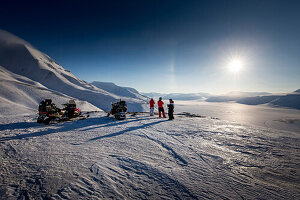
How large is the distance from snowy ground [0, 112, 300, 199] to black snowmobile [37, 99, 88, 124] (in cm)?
246

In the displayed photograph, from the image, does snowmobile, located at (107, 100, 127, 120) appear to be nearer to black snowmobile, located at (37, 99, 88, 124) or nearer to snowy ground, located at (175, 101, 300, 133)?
black snowmobile, located at (37, 99, 88, 124)

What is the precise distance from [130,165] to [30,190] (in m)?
1.88

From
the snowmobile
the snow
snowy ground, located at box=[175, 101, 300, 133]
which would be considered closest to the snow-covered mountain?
snowy ground, located at box=[175, 101, 300, 133]

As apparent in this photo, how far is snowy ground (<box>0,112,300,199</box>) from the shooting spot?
214 centimetres

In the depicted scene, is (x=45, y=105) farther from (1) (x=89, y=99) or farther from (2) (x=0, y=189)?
(1) (x=89, y=99)

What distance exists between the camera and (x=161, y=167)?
113 inches

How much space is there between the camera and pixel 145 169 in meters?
2.77

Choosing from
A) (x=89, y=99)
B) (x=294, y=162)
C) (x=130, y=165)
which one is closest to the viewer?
(x=130, y=165)

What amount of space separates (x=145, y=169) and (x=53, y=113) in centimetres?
753

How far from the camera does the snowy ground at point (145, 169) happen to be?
214 centimetres

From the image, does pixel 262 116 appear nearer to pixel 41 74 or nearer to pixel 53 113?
pixel 53 113

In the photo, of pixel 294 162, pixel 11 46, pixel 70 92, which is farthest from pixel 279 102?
pixel 11 46

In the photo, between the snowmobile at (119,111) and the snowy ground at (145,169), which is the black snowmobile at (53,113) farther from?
the snowmobile at (119,111)

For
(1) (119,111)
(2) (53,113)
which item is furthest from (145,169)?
(2) (53,113)
